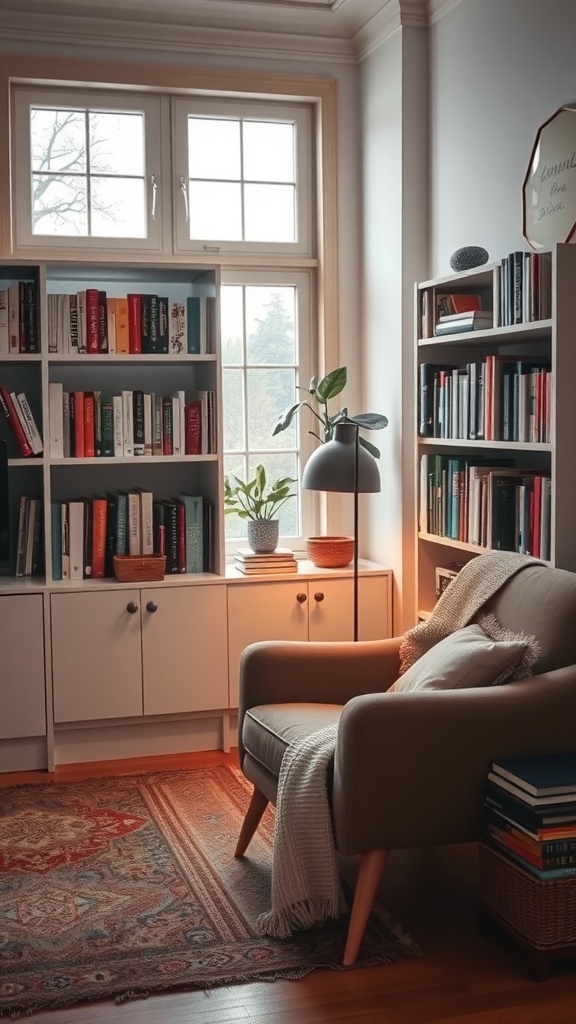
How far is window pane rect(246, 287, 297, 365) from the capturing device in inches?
194

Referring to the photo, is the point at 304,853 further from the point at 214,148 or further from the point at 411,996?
the point at 214,148

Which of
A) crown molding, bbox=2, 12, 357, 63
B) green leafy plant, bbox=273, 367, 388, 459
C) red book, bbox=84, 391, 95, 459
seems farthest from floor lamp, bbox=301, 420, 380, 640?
crown molding, bbox=2, 12, 357, 63

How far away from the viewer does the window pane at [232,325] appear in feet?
16.1

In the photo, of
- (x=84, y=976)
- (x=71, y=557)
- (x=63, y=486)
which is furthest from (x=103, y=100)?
(x=84, y=976)

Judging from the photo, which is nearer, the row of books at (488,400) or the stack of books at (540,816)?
the stack of books at (540,816)

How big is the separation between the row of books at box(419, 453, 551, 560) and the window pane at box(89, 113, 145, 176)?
1.82 metres

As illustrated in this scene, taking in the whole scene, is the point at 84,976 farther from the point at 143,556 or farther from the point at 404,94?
the point at 404,94

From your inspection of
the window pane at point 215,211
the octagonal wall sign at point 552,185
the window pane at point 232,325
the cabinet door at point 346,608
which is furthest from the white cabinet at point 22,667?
the octagonal wall sign at point 552,185

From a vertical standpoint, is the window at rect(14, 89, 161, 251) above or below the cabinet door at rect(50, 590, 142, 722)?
above

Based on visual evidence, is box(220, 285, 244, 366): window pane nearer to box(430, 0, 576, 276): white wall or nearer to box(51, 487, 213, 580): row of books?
box(51, 487, 213, 580): row of books

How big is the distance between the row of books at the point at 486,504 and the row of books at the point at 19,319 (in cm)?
156

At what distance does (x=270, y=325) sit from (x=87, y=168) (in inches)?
39.2

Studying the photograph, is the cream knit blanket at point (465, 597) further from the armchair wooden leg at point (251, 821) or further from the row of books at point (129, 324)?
the row of books at point (129, 324)

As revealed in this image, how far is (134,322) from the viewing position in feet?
14.6
